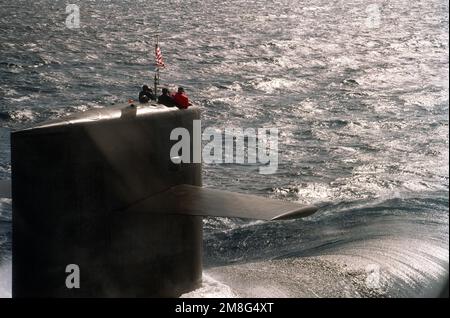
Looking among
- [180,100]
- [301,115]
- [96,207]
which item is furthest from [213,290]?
[301,115]

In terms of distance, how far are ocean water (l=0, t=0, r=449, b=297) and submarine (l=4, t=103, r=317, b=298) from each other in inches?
64.3

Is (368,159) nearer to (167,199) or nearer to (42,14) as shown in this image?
(167,199)

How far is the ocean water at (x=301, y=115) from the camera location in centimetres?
1789

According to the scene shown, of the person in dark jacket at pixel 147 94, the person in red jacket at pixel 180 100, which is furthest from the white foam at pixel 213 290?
the person in dark jacket at pixel 147 94

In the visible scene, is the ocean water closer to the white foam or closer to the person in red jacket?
the white foam

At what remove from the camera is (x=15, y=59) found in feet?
169

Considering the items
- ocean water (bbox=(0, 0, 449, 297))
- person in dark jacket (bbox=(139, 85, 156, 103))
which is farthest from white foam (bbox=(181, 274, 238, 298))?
person in dark jacket (bbox=(139, 85, 156, 103))

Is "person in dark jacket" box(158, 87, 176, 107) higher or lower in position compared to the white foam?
higher

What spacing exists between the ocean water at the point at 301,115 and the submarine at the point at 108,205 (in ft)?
5.36

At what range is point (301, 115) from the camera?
35.7 metres

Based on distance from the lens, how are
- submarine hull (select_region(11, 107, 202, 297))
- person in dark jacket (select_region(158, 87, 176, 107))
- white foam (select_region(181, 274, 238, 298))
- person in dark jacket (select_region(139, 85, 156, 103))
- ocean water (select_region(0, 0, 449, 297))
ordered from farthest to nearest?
1. ocean water (select_region(0, 0, 449, 297))
2. white foam (select_region(181, 274, 238, 298))
3. person in dark jacket (select_region(139, 85, 156, 103))
4. person in dark jacket (select_region(158, 87, 176, 107))
5. submarine hull (select_region(11, 107, 202, 297))

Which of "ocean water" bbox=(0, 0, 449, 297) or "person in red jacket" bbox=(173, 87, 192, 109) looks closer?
"person in red jacket" bbox=(173, 87, 192, 109)

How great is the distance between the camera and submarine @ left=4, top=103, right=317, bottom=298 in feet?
32.5

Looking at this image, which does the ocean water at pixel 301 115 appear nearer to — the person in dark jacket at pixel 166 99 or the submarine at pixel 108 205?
the submarine at pixel 108 205
